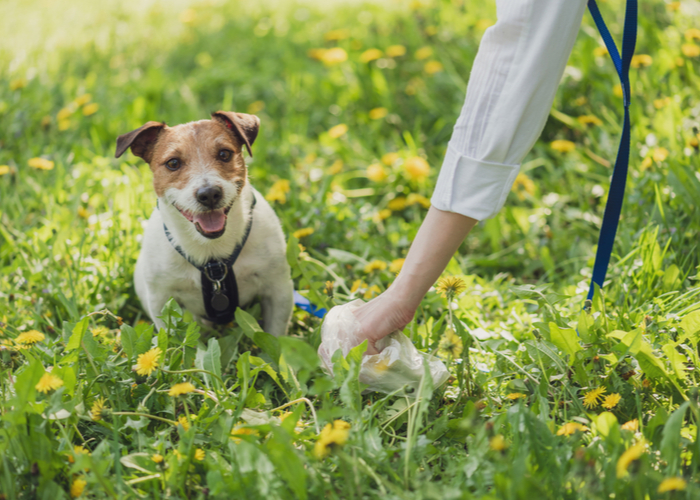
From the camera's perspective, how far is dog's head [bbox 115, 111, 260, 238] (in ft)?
7.14

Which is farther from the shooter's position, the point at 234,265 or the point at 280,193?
the point at 280,193

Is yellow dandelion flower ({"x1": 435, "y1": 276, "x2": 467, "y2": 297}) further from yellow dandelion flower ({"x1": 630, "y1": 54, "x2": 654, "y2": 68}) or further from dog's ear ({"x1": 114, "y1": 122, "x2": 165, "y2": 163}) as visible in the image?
yellow dandelion flower ({"x1": 630, "y1": 54, "x2": 654, "y2": 68})

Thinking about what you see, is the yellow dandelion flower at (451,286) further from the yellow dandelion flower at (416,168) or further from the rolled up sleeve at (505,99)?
the yellow dandelion flower at (416,168)

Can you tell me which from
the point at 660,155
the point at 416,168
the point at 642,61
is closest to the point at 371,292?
the point at 416,168

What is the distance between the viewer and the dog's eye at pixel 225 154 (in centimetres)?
233

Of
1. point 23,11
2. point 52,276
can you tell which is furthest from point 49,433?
point 23,11

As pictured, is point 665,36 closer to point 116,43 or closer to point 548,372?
point 548,372

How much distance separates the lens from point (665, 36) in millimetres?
3955

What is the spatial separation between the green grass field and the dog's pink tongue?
1.01ft

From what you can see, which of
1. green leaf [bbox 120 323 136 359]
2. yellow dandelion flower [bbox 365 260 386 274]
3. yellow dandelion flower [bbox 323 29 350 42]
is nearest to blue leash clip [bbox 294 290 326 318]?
yellow dandelion flower [bbox 365 260 386 274]

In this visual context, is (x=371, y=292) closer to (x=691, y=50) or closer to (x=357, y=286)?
(x=357, y=286)

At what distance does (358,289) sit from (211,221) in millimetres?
729

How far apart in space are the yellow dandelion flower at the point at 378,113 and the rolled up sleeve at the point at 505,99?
2.64m

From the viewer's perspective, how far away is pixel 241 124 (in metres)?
2.35
